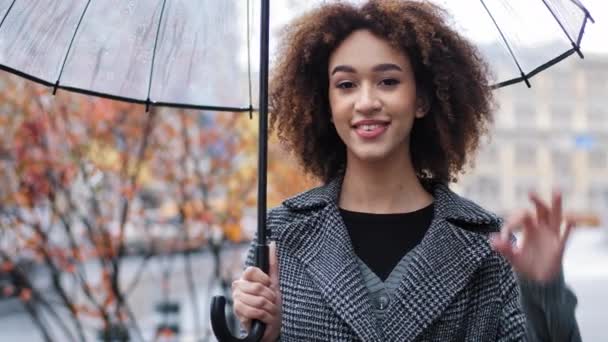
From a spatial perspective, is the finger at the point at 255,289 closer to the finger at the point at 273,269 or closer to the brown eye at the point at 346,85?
the finger at the point at 273,269

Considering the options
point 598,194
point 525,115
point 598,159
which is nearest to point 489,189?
point 525,115

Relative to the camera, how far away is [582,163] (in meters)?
49.9

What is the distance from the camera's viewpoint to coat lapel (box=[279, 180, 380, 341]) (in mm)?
1999

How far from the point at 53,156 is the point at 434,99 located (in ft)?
13.0

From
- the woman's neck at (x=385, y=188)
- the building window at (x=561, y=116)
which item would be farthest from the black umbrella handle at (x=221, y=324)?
the building window at (x=561, y=116)

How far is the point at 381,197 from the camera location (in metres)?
2.23

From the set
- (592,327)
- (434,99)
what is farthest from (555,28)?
(592,327)

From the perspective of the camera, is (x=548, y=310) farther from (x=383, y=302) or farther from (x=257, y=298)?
(x=257, y=298)

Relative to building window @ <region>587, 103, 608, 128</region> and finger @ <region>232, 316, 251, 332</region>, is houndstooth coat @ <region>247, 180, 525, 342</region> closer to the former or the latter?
finger @ <region>232, 316, 251, 332</region>

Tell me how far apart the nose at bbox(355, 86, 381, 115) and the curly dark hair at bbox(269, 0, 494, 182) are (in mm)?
153

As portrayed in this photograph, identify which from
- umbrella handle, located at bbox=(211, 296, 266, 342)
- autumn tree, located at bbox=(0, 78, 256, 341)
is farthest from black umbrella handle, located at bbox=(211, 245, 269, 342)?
autumn tree, located at bbox=(0, 78, 256, 341)

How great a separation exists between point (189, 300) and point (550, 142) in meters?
37.9

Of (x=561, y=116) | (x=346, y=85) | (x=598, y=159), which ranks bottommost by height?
(x=598, y=159)

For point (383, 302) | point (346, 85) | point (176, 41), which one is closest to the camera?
point (383, 302)
